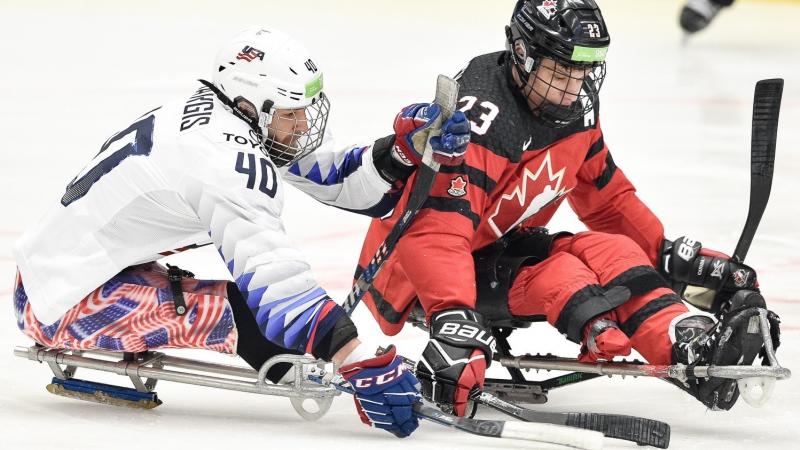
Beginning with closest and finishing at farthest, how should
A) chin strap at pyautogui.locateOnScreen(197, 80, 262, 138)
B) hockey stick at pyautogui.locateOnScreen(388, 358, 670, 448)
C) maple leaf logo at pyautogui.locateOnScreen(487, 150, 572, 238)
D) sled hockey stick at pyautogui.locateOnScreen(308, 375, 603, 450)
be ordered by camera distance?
sled hockey stick at pyautogui.locateOnScreen(308, 375, 603, 450)
hockey stick at pyautogui.locateOnScreen(388, 358, 670, 448)
chin strap at pyautogui.locateOnScreen(197, 80, 262, 138)
maple leaf logo at pyautogui.locateOnScreen(487, 150, 572, 238)

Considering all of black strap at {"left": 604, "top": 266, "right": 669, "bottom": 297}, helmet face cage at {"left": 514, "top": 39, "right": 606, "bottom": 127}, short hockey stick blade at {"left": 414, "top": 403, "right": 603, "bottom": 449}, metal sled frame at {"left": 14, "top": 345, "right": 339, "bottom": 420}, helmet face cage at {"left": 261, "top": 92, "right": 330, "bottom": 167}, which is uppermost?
helmet face cage at {"left": 514, "top": 39, "right": 606, "bottom": 127}

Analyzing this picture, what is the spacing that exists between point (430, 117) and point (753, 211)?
3.35 feet

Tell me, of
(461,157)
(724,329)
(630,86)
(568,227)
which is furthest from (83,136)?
(724,329)

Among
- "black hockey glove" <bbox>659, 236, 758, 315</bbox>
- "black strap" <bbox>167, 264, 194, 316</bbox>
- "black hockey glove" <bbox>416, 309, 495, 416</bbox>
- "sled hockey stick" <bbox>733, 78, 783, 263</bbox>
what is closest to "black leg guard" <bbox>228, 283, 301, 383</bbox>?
"black strap" <bbox>167, 264, 194, 316</bbox>

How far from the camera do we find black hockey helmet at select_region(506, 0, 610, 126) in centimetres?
367

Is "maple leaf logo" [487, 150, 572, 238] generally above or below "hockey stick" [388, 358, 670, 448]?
above

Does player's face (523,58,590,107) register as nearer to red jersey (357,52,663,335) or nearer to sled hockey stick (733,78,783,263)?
red jersey (357,52,663,335)

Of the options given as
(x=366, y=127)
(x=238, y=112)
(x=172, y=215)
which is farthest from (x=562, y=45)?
(x=366, y=127)

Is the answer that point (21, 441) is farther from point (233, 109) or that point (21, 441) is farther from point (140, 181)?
point (233, 109)

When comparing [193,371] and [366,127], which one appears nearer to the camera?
[193,371]

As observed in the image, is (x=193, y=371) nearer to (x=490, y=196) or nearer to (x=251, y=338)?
(x=251, y=338)

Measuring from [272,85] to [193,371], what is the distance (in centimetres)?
82

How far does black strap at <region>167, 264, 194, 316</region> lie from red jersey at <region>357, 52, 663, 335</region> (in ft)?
1.83

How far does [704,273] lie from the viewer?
4.09 m
